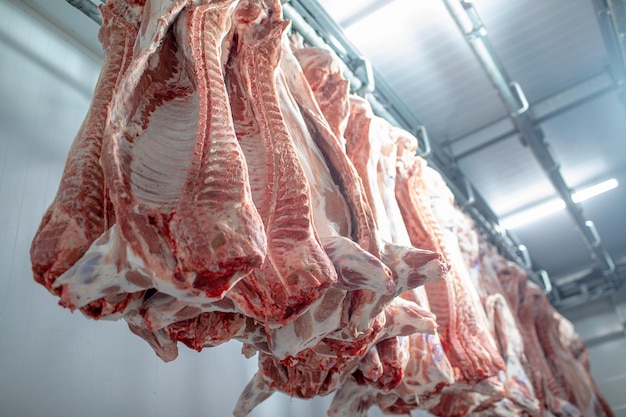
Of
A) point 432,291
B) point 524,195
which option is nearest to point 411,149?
point 432,291

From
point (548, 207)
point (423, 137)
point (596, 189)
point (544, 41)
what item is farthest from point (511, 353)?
point (596, 189)

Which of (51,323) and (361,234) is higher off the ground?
(361,234)

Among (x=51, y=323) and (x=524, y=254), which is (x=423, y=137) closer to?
(x=524, y=254)

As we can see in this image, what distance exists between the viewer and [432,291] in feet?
8.57

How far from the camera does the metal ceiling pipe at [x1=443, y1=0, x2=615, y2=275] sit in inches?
144

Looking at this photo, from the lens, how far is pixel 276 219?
4.63 feet

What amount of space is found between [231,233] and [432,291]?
1.63m

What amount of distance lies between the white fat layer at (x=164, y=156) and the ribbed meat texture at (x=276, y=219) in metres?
0.18

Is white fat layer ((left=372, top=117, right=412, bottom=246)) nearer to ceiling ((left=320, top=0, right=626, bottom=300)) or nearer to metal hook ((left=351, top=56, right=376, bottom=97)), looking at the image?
metal hook ((left=351, top=56, right=376, bottom=97))

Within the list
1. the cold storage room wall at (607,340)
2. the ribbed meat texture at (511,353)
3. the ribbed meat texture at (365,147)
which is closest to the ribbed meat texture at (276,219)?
the ribbed meat texture at (365,147)

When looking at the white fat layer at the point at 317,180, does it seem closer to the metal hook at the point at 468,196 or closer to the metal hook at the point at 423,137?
the metal hook at the point at 423,137

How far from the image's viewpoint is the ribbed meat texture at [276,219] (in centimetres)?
136

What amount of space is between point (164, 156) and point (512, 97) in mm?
3481

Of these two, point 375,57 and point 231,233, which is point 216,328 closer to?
point 231,233
